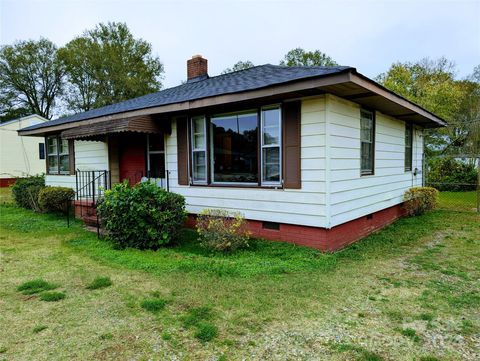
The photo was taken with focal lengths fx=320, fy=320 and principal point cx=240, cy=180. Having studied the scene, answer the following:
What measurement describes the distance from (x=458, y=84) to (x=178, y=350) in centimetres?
2605

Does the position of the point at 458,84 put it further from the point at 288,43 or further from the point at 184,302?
the point at 184,302

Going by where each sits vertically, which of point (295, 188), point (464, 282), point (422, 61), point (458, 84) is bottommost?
point (464, 282)

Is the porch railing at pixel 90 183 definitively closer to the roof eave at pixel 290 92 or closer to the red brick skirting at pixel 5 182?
the roof eave at pixel 290 92

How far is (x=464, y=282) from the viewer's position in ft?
13.3

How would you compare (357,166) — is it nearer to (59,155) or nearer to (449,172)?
(59,155)

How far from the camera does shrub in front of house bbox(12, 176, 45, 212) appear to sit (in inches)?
412

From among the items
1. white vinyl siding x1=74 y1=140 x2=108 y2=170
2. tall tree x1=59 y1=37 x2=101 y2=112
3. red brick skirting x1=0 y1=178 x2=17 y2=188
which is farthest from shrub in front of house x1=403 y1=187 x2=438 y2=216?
tall tree x1=59 y1=37 x2=101 y2=112

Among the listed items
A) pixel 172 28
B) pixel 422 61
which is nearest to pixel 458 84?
→ pixel 422 61

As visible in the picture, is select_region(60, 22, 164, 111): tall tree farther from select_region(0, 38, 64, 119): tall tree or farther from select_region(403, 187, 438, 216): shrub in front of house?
select_region(403, 187, 438, 216): shrub in front of house

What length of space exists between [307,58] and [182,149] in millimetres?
30054

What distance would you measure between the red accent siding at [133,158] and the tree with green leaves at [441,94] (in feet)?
54.5

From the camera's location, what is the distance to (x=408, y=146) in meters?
9.48

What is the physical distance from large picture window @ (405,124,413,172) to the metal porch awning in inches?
266

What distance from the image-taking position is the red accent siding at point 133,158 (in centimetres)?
843
